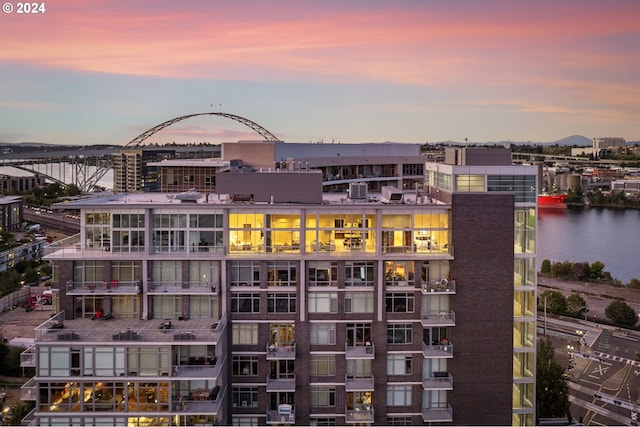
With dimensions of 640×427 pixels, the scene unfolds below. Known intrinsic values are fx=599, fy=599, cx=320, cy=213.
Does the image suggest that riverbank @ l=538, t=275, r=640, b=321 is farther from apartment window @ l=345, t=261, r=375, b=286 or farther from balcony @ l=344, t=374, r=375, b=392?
apartment window @ l=345, t=261, r=375, b=286

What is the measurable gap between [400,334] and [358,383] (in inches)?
102

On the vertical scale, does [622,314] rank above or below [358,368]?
below

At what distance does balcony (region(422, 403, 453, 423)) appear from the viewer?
24016 millimetres

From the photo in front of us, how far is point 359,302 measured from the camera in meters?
24.3

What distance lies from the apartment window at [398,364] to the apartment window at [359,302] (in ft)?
7.03

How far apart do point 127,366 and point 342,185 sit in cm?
3106

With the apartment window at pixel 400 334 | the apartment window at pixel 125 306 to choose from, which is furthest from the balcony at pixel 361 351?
the apartment window at pixel 125 306

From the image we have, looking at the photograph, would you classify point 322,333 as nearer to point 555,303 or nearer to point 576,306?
Answer: point 555,303

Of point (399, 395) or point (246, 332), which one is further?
point (399, 395)

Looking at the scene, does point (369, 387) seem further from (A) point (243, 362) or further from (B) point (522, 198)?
(B) point (522, 198)

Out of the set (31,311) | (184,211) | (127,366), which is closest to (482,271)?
(184,211)

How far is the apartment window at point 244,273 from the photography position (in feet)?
79.4

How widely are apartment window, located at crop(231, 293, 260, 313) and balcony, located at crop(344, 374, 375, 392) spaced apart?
15.1ft

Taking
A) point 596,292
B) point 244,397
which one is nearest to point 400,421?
point 244,397
